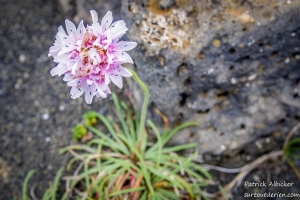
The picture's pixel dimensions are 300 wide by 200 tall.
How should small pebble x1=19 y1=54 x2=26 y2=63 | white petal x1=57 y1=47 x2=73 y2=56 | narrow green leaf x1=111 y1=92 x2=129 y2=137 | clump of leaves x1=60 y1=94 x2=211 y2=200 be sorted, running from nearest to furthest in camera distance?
white petal x1=57 y1=47 x2=73 y2=56
clump of leaves x1=60 y1=94 x2=211 y2=200
narrow green leaf x1=111 y1=92 x2=129 y2=137
small pebble x1=19 y1=54 x2=26 y2=63

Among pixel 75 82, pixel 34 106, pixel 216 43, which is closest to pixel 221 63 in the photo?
pixel 216 43

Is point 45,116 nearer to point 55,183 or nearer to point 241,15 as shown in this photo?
point 55,183

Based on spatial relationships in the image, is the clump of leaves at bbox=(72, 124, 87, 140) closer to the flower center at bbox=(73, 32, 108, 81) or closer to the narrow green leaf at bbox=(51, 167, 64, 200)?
the narrow green leaf at bbox=(51, 167, 64, 200)

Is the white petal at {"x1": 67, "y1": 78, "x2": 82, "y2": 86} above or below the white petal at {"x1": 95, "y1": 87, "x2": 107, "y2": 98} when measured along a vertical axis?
above

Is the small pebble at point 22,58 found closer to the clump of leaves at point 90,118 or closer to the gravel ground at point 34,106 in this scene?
the gravel ground at point 34,106

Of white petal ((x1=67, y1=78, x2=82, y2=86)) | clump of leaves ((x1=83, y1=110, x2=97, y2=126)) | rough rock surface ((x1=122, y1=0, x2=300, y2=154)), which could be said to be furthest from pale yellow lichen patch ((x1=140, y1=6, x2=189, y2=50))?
clump of leaves ((x1=83, y1=110, x2=97, y2=126))
